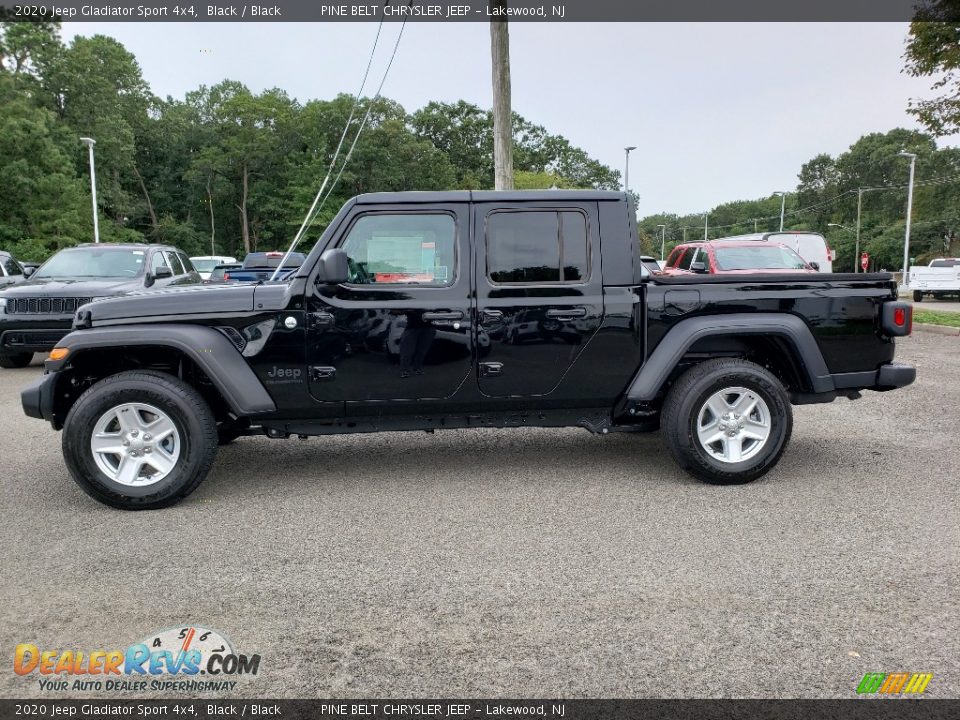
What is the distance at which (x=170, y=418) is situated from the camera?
443cm

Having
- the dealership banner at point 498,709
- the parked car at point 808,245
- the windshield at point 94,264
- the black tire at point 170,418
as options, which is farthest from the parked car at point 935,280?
the black tire at point 170,418

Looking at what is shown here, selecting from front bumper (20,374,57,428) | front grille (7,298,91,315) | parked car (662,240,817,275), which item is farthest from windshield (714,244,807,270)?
front bumper (20,374,57,428)

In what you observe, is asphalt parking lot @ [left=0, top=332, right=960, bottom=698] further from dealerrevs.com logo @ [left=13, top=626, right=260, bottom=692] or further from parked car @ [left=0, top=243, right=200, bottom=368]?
parked car @ [left=0, top=243, right=200, bottom=368]

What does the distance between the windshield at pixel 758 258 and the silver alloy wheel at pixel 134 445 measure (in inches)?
480

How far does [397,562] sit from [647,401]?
204 cm

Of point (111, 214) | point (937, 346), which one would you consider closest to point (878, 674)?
point (937, 346)

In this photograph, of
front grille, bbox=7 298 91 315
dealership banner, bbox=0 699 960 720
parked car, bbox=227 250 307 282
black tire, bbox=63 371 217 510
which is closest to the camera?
dealership banner, bbox=0 699 960 720

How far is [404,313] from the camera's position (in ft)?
15.1

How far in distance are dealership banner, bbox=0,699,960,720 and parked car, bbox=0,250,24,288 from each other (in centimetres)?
1289

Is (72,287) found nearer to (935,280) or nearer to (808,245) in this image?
(808,245)

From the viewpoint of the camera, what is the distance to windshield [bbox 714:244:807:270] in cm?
1434

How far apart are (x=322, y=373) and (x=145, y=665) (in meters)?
2.17

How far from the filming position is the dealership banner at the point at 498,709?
2357 mm

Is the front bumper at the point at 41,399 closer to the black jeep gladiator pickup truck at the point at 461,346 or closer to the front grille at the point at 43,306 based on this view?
the black jeep gladiator pickup truck at the point at 461,346
